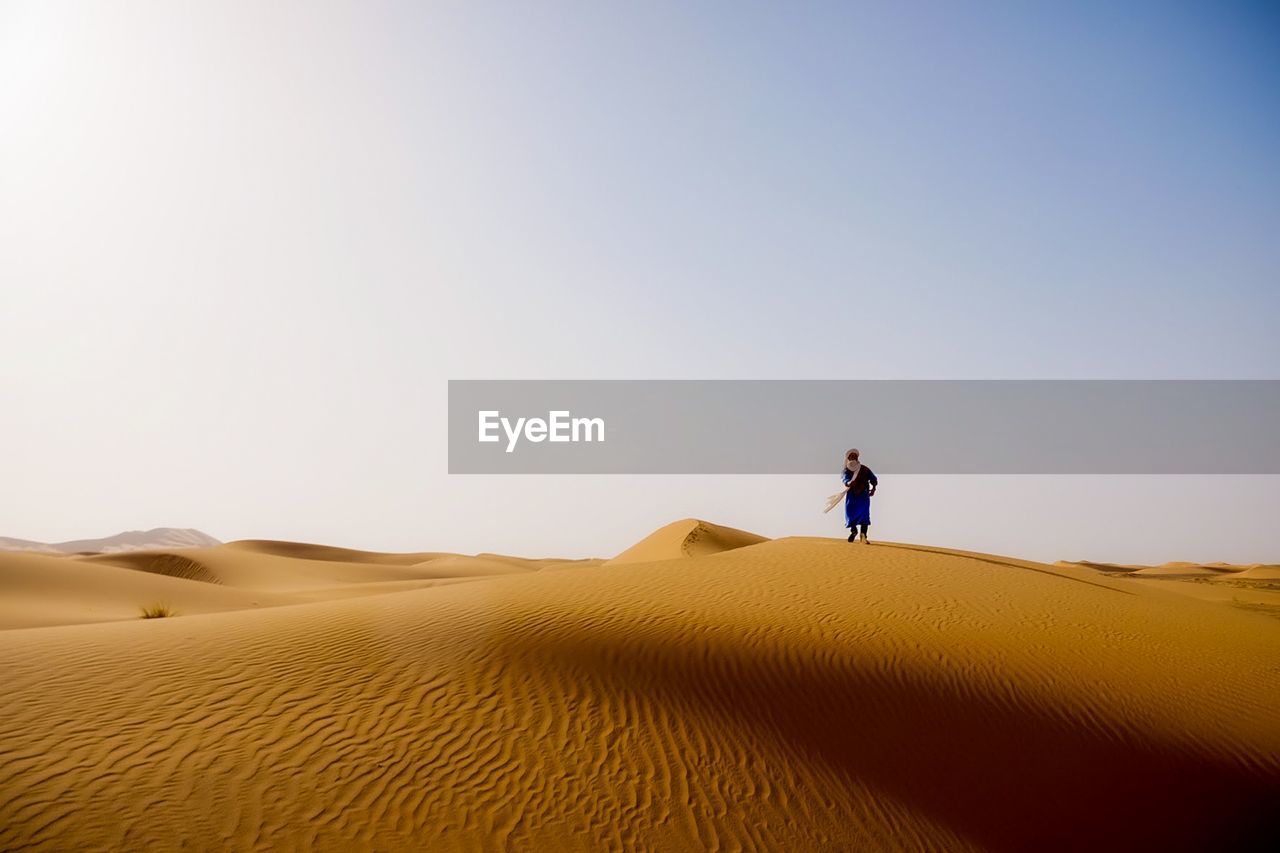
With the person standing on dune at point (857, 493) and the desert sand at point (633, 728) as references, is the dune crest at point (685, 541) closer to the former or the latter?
the person standing on dune at point (857, 493)


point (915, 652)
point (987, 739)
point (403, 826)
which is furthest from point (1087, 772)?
point (403, 826)

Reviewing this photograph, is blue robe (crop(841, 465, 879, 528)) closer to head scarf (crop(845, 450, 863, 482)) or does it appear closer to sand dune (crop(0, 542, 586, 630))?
head scarf (crop(845, 450, 863, 482))

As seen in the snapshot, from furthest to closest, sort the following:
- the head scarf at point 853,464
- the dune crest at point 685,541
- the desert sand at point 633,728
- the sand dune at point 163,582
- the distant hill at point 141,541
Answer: the distant hill at point 141,541
the dune crest at point 685,541
the sand dune at point 163,582
the head scarf at point 853,464
the desert sand at point 633,728

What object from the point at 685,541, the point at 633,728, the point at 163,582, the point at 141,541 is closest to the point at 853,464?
the point at 633,728

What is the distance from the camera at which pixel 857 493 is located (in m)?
17.0

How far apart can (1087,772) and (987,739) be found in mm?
1035

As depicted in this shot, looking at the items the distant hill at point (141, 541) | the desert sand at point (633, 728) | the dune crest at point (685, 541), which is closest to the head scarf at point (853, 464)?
the desert sand at point (633, 728)

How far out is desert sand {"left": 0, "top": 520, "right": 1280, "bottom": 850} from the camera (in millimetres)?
5688

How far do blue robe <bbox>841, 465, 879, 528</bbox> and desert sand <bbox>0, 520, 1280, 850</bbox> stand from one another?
458 centimetres

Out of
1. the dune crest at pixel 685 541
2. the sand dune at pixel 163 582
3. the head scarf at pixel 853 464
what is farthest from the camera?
the dune crest at pixel 685 541

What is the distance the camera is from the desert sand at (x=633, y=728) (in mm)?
5688

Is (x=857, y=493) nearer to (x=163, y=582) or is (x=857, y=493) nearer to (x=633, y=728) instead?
(x=633, y=728)

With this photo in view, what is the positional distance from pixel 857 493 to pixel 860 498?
0.18m

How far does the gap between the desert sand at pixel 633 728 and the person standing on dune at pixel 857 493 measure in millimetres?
4570
